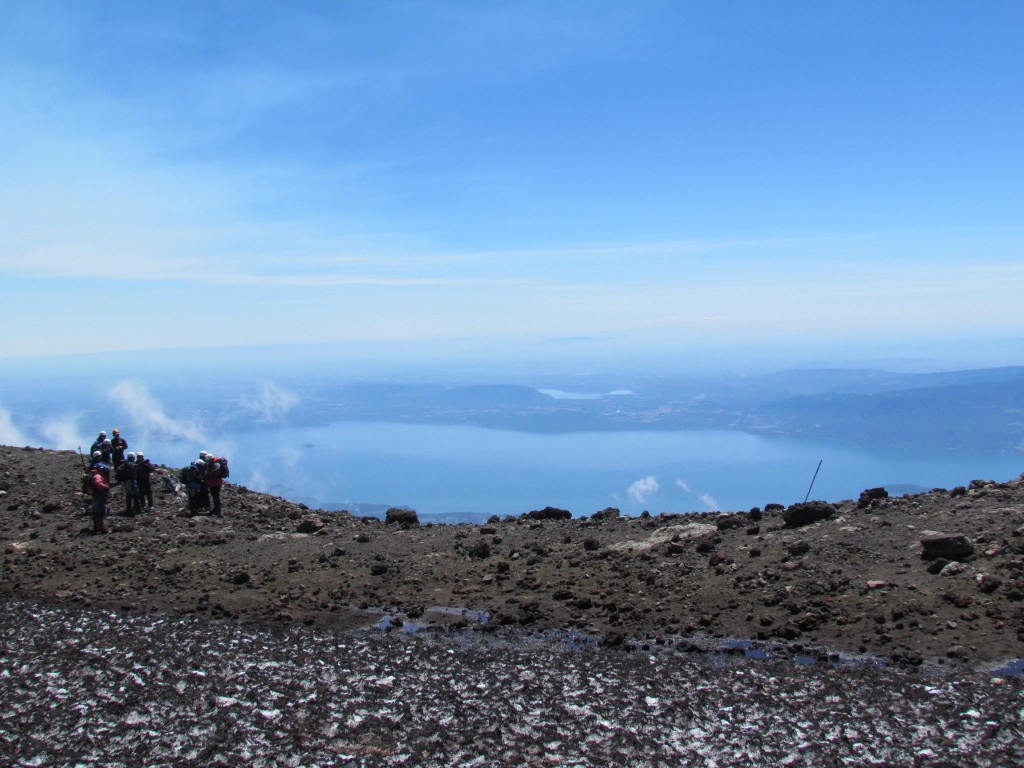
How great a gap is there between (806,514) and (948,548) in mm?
4283

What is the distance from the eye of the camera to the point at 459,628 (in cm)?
1534

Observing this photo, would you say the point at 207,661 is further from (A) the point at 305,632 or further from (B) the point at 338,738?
(B) the point at 338,738

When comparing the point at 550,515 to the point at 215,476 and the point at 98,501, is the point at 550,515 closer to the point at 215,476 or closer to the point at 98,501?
the point at 215,476

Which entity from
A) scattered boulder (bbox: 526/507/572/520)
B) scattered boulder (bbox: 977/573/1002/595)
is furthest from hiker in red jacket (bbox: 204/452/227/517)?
scattered boulder (bbox: 977/573/1002/595)

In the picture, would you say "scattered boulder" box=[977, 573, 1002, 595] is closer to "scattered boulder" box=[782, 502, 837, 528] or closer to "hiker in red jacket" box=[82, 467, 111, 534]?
"scattered boulder" box=[782, 502, 837, 528]

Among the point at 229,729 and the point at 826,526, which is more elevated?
the point at 826,526

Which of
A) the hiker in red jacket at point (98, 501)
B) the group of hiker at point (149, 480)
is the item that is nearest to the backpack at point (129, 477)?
the group of hiker at point (149, 480)

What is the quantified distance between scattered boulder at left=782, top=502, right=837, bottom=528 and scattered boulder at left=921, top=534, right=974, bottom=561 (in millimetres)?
3758

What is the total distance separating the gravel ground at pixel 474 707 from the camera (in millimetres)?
10227

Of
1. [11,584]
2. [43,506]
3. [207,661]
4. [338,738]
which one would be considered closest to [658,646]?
[338,738]

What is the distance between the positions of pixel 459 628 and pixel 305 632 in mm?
3462

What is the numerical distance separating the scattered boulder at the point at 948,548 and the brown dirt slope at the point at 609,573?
0.12ft

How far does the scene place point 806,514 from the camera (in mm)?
19953

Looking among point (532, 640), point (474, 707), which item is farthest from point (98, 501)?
point (474, 707)
